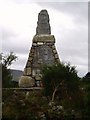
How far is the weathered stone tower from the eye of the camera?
23.1 metres

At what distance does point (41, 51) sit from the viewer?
23.5 meters

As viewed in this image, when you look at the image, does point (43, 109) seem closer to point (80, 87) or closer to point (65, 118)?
point (65, 118)

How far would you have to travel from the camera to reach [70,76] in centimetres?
1908

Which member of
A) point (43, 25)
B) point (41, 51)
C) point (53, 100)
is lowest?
point (53, 100)

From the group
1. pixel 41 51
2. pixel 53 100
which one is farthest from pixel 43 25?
pixel 53 100

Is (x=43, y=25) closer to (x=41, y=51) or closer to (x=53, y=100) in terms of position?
(x=41, y=51)

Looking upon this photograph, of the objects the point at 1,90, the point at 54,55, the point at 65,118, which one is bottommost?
the point at 65,118

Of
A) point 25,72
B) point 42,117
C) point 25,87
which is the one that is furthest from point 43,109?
point 25,72

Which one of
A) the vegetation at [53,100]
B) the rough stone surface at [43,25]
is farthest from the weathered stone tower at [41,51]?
the vegetation at [53,100]

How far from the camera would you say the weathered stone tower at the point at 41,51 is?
75.8ft

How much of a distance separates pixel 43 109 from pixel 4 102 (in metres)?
2.03

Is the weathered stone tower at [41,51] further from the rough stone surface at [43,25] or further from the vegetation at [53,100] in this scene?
the vegetation at [53,100]

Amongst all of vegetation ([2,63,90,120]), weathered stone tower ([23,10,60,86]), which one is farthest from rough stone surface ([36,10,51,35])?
vegetation ([2,63,90,120])

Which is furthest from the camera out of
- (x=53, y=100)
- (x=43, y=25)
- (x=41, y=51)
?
(x=43, y=25)
